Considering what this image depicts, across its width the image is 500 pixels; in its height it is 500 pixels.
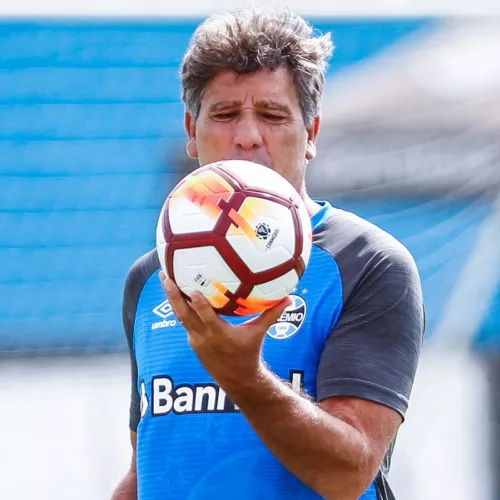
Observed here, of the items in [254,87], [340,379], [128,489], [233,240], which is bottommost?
[128,489]

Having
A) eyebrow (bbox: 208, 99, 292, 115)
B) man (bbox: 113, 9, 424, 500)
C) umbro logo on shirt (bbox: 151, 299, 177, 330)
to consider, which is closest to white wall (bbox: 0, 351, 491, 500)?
man (bbox: 113, 9, 424, 500)

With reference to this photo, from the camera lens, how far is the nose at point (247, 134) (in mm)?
2832

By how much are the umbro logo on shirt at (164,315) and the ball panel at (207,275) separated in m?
0.67

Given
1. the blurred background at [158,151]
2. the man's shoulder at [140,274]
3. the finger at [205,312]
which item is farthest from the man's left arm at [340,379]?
the blurred background at [158,151]

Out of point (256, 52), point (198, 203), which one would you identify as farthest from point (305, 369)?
point (256, 52)

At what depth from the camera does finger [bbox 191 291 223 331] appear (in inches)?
85.6

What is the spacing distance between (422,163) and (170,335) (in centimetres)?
278

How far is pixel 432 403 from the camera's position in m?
4.84

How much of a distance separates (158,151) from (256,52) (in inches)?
95.0

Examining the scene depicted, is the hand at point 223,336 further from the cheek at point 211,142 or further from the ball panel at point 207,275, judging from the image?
the cheek at point 211,142

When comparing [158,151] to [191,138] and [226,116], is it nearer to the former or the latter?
[191,138]

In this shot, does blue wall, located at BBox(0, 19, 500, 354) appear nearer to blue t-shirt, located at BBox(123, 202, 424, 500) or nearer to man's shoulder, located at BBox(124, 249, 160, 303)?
man's shoulder, located at BBox(124, 249, 160, 303)

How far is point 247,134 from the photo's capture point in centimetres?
284

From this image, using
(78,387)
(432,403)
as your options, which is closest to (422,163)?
(432,403)
